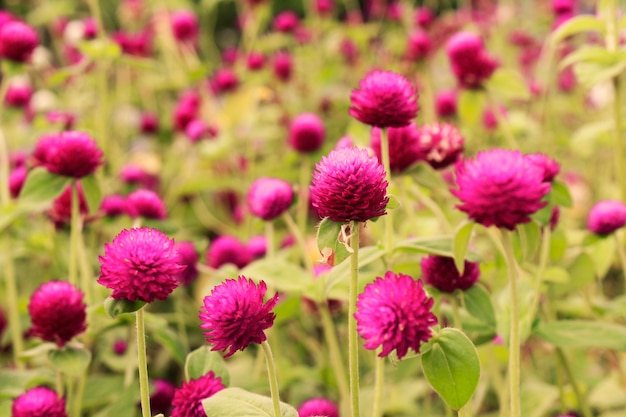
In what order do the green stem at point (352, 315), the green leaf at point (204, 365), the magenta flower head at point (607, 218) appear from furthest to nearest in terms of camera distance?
the magenta flower head at point (607, 218)
the green leaf at point (204, 365)
the green stem at point (352, 315)

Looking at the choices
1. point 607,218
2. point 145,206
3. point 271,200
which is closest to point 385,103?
point 271,200

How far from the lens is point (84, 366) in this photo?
109 cm

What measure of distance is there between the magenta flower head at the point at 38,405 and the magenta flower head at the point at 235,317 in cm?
34

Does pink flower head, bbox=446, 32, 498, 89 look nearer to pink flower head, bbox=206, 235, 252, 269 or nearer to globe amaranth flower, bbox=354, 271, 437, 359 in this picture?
pink flower head, bbox=206, 235, 252, 269

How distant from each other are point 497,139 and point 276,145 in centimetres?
91

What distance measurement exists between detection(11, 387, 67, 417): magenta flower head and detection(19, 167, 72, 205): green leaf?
44cm

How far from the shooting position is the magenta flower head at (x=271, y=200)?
4.37 ft

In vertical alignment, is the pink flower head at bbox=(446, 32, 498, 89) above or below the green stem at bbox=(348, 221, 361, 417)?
above

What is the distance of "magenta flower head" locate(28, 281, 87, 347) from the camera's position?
1.09 meters

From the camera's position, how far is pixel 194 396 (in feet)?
2.80

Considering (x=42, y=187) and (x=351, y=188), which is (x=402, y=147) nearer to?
(x=351, y=188)

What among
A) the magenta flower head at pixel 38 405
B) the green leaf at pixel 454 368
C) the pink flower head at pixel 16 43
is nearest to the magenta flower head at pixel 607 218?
the green leaf at pixel 454 368

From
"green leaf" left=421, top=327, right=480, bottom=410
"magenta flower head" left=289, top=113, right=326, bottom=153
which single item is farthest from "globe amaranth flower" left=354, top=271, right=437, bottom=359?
"magenta flower head" left=289, top=113, right=326, bottom=153

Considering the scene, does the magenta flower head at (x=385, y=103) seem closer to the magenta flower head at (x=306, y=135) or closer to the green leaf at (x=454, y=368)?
the green leaf at (x=454, y=368)
